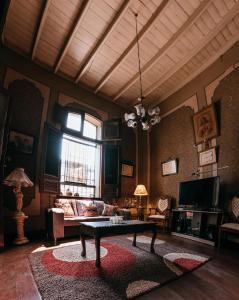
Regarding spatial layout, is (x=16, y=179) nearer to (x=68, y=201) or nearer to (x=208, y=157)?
(x=68, y=201)

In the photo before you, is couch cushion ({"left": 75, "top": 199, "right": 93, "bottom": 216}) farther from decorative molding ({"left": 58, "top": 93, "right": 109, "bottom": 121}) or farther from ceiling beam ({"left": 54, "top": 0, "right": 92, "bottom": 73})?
ceiling beam ({"left": 54, "top": 0, "right": 92, "bottom": 73})

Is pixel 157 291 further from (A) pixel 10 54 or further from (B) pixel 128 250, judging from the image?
(A) pixel 10 54

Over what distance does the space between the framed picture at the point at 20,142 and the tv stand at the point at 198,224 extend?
3929 millimetres

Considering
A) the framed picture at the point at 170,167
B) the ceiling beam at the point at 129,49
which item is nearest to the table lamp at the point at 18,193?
the ceiling beam at the point at 129,49

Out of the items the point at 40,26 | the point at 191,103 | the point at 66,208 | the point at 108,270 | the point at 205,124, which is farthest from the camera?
the point at 191,103

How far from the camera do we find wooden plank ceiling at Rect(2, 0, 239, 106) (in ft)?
12.2

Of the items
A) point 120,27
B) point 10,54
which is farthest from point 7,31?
point 120,27

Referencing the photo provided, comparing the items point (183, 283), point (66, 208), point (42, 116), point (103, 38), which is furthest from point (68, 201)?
point (103, 38)

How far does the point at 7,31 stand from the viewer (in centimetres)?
436

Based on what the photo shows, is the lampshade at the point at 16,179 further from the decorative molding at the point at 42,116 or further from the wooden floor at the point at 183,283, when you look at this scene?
the wooden floor at the point at 183,283

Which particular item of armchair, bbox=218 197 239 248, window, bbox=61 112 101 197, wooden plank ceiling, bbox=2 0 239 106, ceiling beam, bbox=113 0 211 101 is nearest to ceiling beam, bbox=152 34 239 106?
wooden plank ceiling, bbox=2 0 239 106

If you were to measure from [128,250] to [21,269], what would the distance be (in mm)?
1592

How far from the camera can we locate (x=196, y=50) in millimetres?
4660

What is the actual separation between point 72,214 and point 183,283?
3.03 m
